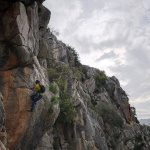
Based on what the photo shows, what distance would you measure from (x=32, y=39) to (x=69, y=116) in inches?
508

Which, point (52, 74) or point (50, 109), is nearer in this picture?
point (50, 109)

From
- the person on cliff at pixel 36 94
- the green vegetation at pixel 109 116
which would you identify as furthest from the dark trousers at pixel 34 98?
the green vegetation at pixel 109 116

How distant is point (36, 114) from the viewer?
A: 1243cm

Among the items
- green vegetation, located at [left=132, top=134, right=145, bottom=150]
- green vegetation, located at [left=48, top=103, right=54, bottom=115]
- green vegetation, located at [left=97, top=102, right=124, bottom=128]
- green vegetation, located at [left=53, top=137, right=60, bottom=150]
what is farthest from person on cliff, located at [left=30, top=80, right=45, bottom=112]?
green vegetation, located at [left=132, top=134, right=145, bottom=150]

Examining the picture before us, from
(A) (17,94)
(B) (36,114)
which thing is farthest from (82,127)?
(A) (17,94)

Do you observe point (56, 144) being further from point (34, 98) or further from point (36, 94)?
point (36, 94)

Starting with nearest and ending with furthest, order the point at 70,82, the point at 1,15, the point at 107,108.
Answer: the point at 1,15 < the point at 70,82 < the point at 107,108

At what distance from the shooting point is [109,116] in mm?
39906

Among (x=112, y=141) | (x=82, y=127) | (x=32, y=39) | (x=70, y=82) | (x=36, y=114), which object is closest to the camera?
(x=36, y=114)

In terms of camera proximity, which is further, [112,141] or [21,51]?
[112,141]

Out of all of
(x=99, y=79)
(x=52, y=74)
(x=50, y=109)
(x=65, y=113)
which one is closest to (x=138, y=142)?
(x=99, y=79)

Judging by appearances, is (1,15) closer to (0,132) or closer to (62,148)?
(0,132)

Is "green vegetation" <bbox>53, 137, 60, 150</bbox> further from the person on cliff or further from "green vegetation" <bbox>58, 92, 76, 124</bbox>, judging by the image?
the person on cliff

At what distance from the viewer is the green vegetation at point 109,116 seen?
40.0 meters
